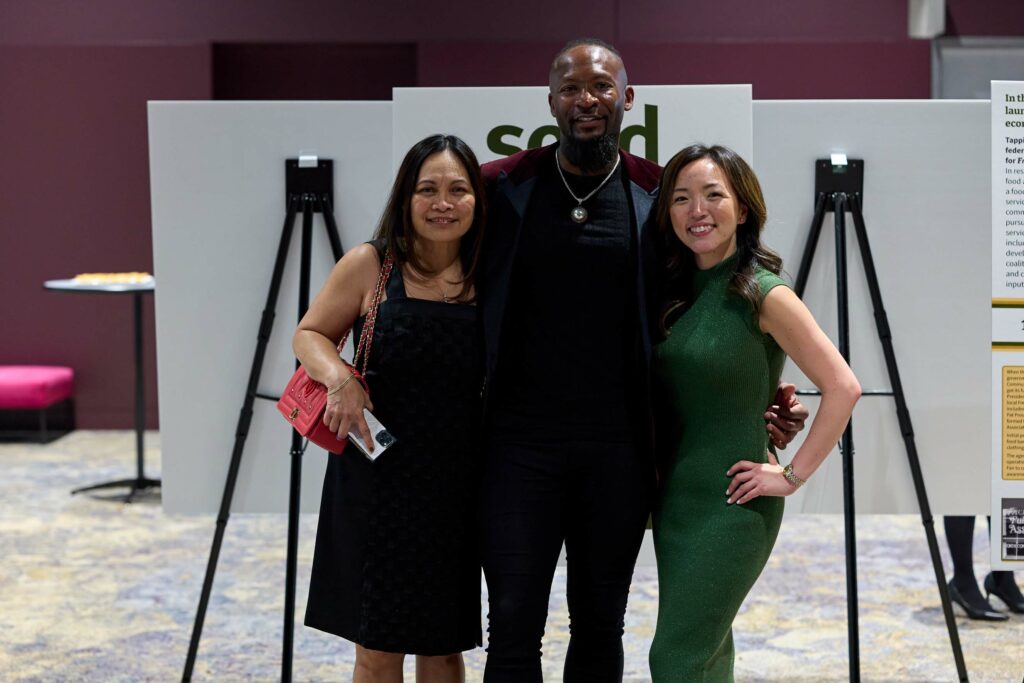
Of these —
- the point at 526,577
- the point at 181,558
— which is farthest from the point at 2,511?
the point at 526,577

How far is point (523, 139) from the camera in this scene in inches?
134

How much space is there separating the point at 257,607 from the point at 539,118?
2.29 m

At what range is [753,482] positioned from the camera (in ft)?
8.13

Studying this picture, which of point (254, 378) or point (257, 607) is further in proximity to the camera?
point (257, 607)

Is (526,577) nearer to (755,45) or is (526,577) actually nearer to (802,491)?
(802,491)

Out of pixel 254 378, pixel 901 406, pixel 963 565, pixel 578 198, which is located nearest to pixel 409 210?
pixel 578 198

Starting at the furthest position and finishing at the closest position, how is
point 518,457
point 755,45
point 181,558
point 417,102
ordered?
point 755,45 < point 181,558 < point 417,102 < point 518,457

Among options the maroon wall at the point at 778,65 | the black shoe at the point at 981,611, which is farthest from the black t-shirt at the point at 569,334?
the maroon wall at the point at 778,65

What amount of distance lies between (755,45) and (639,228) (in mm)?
5974

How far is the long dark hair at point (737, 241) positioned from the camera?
2.53 metres

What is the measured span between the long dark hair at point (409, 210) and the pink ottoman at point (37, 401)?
5.76 metres

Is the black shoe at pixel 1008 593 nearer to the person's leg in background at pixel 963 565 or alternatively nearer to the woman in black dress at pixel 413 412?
the person's leg in background at pixel 963 565

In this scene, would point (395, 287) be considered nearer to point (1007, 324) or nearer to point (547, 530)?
point (547, 530)

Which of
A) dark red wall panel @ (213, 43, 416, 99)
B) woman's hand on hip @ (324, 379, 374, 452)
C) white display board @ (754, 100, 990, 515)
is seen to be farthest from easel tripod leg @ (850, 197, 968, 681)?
dark red wall panel @ (213, 43, 416, 99)
